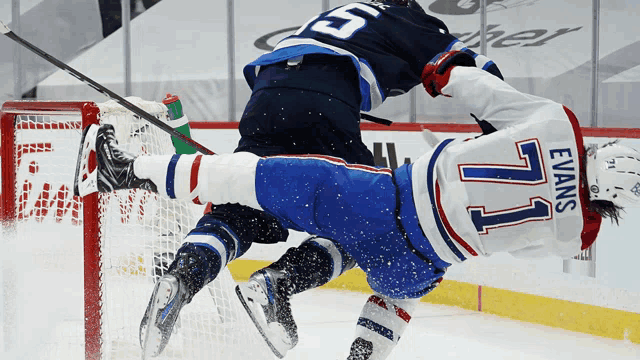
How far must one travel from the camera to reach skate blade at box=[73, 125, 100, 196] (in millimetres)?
1986

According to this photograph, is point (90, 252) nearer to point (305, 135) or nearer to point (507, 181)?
point (305, 135)

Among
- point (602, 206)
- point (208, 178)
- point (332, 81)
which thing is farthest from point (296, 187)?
point (602, 206)

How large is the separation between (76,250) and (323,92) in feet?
4.27

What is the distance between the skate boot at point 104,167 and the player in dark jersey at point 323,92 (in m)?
0.21

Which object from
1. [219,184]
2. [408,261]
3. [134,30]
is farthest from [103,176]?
[134,30]

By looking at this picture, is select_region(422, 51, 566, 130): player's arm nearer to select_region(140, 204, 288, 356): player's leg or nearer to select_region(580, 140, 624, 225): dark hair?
select_region(580, 140, 624, 225): dark hair

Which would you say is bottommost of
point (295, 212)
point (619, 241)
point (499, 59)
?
point (619, 241)

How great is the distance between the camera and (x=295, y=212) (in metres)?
1.83

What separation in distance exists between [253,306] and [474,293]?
6.79 feet

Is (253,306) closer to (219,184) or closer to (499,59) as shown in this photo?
(219,184)

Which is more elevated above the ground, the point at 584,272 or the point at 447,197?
the point at 447,197

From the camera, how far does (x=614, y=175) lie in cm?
167

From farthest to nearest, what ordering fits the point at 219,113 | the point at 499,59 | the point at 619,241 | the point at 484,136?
the point at 219,113, the point at 499,59, the point at 619,241, the point at 484,136

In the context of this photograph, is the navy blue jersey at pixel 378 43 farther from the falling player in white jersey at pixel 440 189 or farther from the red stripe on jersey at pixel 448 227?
the red stripe on jersey at pixel 448 227
